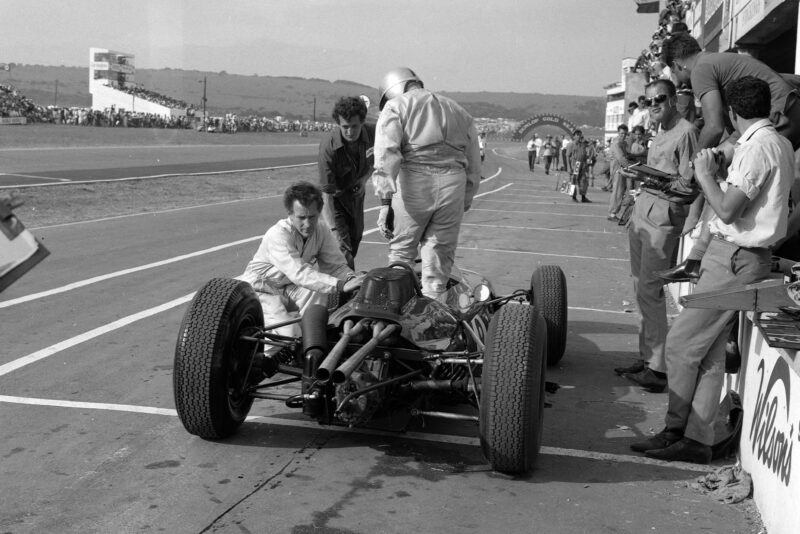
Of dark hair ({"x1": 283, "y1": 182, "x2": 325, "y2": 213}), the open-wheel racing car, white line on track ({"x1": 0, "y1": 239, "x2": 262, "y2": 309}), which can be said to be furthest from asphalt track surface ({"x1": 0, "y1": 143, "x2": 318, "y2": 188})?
the open-wheel racing car

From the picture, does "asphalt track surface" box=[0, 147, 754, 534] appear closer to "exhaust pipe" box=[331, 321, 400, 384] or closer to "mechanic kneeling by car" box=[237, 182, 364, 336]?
"exhaust pipe" box=[331, 321, 400, 384]

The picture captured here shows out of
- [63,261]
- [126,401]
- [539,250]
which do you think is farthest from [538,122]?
[126,401]

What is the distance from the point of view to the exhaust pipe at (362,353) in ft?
15.5

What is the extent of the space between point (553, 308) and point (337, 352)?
2791 mm

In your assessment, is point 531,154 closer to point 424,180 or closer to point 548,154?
point 548,154

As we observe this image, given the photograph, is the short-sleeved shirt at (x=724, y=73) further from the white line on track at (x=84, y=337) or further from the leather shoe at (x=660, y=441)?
the white line on track at (x=84, y=337)

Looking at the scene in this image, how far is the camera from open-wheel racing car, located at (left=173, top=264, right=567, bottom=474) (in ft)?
15.6

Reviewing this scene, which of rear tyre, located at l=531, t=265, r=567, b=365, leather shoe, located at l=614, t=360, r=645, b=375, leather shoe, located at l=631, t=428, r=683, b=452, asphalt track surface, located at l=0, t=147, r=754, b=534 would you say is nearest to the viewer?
asphalt track surface, located at l=0, t=147, r=754, b=534

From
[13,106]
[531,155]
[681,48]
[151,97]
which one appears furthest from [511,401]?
[151,97]

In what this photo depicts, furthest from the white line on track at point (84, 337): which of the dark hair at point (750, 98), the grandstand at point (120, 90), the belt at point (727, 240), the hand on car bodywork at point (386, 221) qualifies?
the grandstand at point (120, 90)

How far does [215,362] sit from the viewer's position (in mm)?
5016

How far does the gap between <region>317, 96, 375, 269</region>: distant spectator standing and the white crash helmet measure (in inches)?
32.9

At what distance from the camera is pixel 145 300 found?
9.33 metres

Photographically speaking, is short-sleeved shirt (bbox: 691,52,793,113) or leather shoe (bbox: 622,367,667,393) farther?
leather shoe (bbox: 622,367,667,393)
